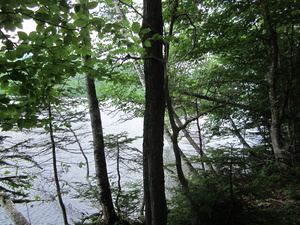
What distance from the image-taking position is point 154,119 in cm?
238

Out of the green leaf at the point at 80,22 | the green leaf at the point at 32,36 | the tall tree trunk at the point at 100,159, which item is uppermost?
the green leaf at the point at 80,22

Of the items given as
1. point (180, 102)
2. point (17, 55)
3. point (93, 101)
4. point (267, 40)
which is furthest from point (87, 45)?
point (180, 102)

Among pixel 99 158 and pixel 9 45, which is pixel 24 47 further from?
pixel 99 158

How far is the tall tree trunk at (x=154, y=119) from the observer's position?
7.80 feet

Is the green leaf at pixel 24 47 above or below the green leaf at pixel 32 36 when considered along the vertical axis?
below

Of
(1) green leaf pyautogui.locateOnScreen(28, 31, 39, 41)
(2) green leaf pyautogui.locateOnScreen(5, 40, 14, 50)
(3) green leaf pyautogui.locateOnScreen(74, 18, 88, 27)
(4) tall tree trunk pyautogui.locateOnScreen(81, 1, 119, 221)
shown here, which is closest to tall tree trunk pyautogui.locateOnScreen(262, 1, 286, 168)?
(4) tall tree trunk pyautogui.locateOnScreen(81, 1, 119, 221)

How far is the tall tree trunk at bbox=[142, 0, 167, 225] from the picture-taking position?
2.38 meters

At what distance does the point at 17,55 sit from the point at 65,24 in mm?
459

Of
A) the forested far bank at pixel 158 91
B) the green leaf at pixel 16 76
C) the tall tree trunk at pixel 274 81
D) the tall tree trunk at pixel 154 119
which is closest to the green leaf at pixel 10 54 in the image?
the forested far bank at pixel 158 91

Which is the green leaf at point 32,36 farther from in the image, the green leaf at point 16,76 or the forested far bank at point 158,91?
the green leaf at point 16,76

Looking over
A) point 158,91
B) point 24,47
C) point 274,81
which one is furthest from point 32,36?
point 274,81

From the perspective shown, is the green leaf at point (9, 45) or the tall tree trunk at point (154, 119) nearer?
the green leaf at point (9, 45)

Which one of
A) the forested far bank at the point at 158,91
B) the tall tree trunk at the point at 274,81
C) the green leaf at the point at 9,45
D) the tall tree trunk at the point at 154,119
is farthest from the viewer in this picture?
the tall tree trunk at the point at 274,81

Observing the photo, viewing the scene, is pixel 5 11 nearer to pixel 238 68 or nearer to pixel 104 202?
pixel 104 202
